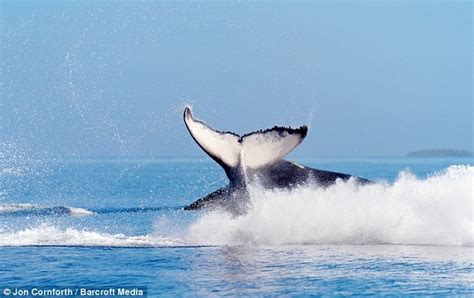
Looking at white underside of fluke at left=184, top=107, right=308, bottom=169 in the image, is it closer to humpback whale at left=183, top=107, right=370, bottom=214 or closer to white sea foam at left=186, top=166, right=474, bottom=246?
humpback whale at left=183, top=107, right=370, bottom=214

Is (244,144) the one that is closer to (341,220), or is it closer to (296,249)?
(296,249)

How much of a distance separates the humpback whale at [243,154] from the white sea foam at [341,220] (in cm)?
27

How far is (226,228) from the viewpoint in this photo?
67.3ft

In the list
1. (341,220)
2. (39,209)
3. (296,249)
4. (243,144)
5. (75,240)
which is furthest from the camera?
(39,209)

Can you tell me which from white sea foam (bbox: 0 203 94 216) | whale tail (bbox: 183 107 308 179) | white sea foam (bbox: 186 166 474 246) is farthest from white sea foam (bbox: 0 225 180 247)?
white sea foam (bbox: 0 203 94 216)

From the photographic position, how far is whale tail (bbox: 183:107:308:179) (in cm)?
1927

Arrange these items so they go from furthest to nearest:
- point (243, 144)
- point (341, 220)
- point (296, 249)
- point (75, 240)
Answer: point (75, 240), point (341, 220), point (243, 144), point (296, 249)

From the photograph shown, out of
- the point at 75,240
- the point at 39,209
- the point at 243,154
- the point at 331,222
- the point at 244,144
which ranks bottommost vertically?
the point at 331,222

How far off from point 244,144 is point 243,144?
0.07 ft

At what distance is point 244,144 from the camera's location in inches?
779

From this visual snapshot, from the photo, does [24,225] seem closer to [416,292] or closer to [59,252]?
[59,252]

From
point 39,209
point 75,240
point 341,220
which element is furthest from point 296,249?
point 39,209

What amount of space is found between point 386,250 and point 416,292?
14.1 ft

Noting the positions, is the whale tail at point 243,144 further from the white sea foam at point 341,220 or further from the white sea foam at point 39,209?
the white sea foam at point 39,209
